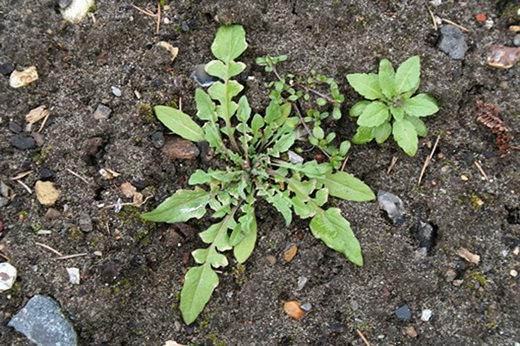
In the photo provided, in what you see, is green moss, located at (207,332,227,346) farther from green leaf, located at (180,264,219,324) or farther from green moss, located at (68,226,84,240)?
green moss, located at (68,226,84,240)

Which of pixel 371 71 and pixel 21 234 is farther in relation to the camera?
pixel 371 71

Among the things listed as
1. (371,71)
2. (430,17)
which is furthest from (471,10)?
(371,71)

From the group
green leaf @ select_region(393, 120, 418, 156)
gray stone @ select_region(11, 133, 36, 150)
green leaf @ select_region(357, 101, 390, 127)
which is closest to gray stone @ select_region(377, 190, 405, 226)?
green leaf @ select_region(393, 120, 418, 156)

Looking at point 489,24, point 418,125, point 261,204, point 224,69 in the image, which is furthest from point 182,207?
point 489,24

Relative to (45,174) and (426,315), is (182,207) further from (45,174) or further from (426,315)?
(426,315)

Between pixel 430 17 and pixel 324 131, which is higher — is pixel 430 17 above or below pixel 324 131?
above

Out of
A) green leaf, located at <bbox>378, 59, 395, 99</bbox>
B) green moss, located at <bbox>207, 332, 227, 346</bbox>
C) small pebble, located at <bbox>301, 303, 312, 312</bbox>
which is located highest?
green leaf, located at <bbox>378, 59, 395, 99</bbox>

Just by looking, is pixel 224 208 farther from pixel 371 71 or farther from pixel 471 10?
pixel 471 10
